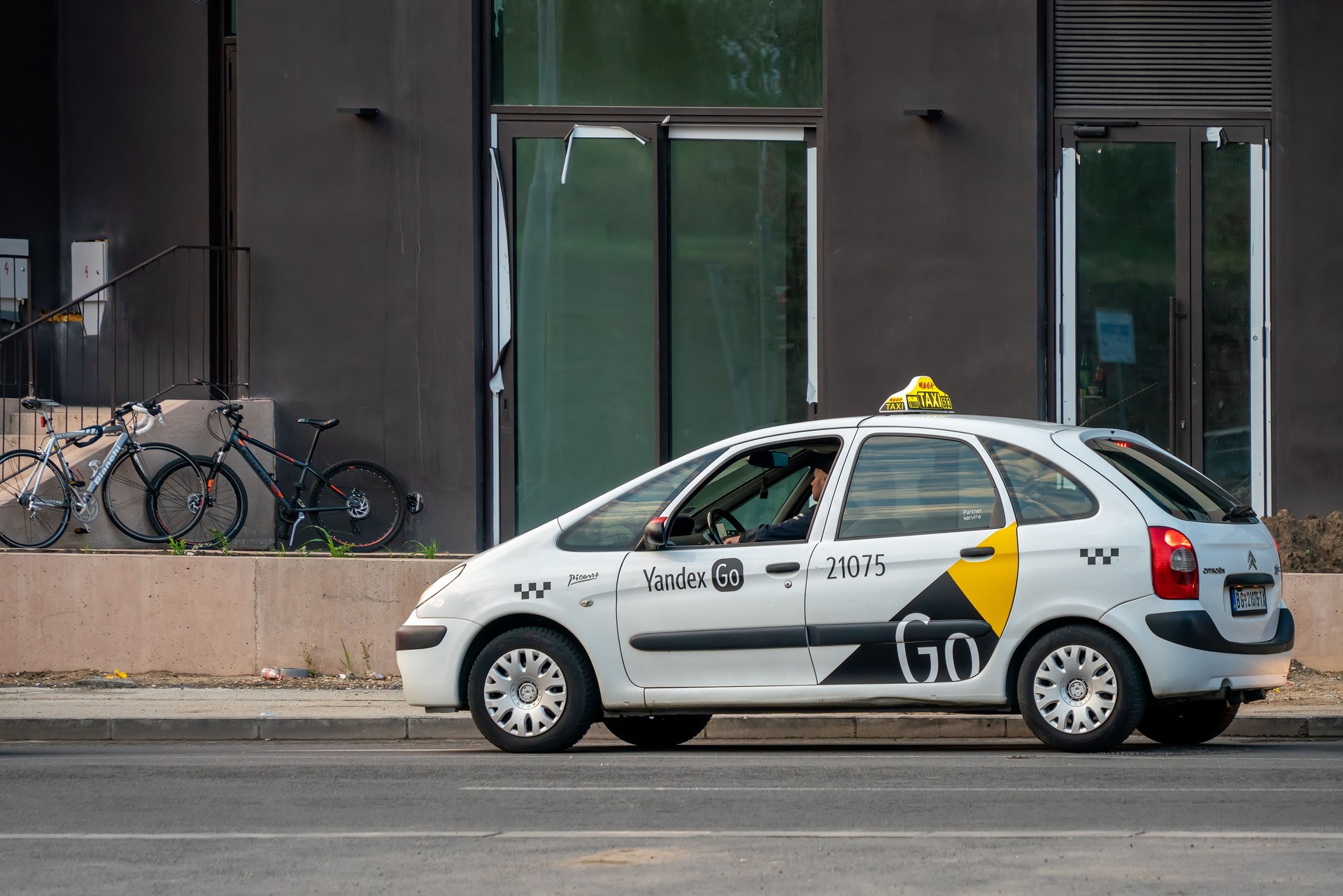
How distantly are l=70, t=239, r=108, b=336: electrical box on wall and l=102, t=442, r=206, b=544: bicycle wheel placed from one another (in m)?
3.05

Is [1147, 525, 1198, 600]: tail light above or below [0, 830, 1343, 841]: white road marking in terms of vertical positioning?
above

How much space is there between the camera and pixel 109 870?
5.55 meters

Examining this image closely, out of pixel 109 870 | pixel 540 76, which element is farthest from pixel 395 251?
pixel 109 870

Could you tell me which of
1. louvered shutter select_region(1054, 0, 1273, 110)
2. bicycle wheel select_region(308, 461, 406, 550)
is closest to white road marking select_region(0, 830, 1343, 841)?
bicycle wheel select_region(308, 461, 406, 550)

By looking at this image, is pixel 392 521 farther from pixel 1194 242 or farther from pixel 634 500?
pixel 1194 242

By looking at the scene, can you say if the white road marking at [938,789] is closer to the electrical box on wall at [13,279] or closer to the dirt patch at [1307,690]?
the dirt patch at [1307,690]

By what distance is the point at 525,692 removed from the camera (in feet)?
27.8

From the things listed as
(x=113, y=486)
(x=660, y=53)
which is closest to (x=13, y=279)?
(x=113, y=486)

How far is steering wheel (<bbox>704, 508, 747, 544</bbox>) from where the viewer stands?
8758mm

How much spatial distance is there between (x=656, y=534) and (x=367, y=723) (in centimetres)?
251

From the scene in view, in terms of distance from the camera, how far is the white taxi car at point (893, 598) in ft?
25.7

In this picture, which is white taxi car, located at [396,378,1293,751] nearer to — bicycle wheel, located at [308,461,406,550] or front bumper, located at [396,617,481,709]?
front bumper, located at [396,617,481,709]

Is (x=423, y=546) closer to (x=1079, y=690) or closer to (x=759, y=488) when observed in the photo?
(x=759, y=488)

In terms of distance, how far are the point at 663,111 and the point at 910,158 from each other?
84.9 inches
